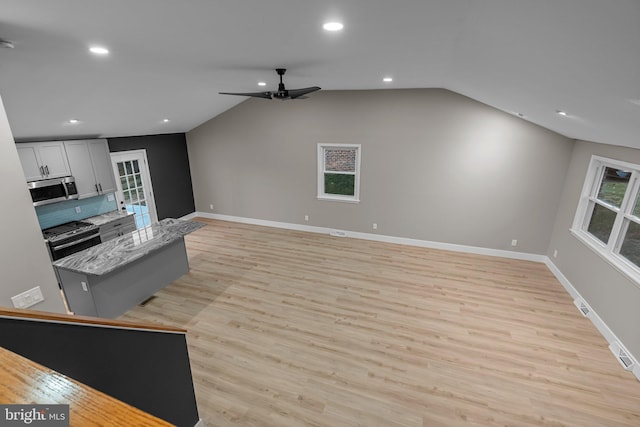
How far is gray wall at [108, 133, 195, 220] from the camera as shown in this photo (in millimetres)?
6438

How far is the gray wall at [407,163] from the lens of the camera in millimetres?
4953

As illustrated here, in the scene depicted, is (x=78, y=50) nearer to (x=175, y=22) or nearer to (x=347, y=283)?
(x=175, y=22)

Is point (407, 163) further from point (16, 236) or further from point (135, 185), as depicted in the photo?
point (135, 185)

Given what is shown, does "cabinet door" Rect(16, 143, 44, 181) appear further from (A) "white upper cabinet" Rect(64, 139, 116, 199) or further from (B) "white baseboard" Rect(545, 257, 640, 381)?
(B) "white baseboard" Rect(545, 257, 640, 381)

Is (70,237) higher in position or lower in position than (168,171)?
lower

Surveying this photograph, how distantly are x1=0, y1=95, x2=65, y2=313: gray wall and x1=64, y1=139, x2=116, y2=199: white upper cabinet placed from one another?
3514 mm

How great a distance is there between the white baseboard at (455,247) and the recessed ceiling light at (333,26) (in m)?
4.33

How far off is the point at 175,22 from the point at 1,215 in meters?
1.76

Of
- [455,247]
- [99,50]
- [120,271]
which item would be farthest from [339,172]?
[99,50]

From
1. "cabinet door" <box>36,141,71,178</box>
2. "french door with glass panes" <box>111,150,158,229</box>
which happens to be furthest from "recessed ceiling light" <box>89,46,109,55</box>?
"french door with glass panes" <box>111,150,158,229</box>

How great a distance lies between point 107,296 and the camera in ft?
11.9

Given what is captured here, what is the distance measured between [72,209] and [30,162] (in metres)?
1.07

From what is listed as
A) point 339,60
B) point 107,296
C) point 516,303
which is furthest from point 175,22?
point 516,303

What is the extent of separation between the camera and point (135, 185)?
20.6ft
